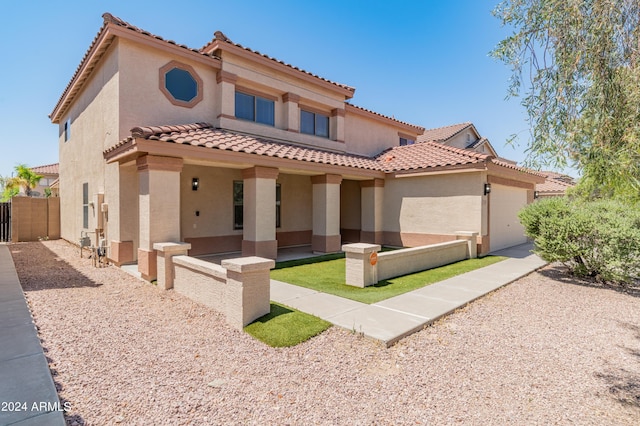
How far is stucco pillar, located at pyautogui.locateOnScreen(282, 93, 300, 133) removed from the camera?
15.1m

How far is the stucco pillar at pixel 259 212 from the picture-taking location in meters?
11.4

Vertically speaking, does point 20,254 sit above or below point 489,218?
below

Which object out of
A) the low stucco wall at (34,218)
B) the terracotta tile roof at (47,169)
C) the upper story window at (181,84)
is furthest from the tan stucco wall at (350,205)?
the terracotta tile roof at (47,169)

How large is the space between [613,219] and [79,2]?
59.9 feet

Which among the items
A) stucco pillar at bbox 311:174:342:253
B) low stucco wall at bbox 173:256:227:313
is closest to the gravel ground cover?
low stucco wall at bbox 173:256:227:313

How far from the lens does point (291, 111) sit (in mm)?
15289

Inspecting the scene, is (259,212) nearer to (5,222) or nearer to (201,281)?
(201,281)

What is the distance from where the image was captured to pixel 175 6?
11.3m

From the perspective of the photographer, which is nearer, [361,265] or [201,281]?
[201,281]

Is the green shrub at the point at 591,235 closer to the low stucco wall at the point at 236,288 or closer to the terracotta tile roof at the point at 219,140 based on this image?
the terracotta tile roof at the point at 219,140

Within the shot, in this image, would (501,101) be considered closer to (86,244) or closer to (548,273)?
(548,273)

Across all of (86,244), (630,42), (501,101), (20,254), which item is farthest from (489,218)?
(20,254)

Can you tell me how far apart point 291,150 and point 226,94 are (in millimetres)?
3489

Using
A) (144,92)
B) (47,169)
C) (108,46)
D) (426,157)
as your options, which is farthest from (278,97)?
(47,169)
